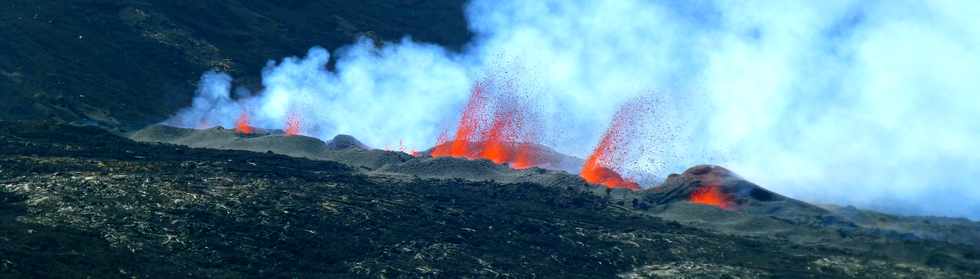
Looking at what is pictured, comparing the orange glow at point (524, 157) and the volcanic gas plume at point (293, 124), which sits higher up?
the volcanic gas plume at point (293, 124)

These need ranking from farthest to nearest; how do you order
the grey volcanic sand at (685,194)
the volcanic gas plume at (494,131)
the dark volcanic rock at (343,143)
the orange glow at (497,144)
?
the volcanic gas plume at (494,131) → the orange glow at (497,144) → the dark volcanic rock at (343,143) → the grey volcanic sand at (685,194)

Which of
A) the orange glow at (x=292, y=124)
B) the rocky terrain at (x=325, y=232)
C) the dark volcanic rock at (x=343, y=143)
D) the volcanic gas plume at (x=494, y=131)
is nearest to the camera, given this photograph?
the rocky terrain at (x=325, y=232)

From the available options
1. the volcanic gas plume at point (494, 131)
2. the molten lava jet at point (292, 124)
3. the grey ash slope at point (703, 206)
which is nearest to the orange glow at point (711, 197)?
the grey ash slope at point (703, 206)

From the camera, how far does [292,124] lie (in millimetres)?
92750

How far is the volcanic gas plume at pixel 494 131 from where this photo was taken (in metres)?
82.1

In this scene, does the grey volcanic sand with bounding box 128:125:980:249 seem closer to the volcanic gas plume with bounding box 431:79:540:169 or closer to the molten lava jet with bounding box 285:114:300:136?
the volcanic gas plume with bounding box 431:79:540:169

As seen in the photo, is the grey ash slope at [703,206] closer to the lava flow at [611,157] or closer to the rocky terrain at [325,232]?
the rocky terrain at [325,232]

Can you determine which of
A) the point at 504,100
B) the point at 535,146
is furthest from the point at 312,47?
the point at 535,146

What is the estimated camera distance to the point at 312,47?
11106 cm

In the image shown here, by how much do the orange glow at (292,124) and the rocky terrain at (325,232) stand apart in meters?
27.4

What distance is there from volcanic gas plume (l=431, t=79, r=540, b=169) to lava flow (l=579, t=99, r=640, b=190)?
4.42 metres

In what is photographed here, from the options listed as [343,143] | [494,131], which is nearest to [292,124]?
[343,143]

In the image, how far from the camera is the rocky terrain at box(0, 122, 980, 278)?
43.6 metres

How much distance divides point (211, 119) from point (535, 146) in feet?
88.9
